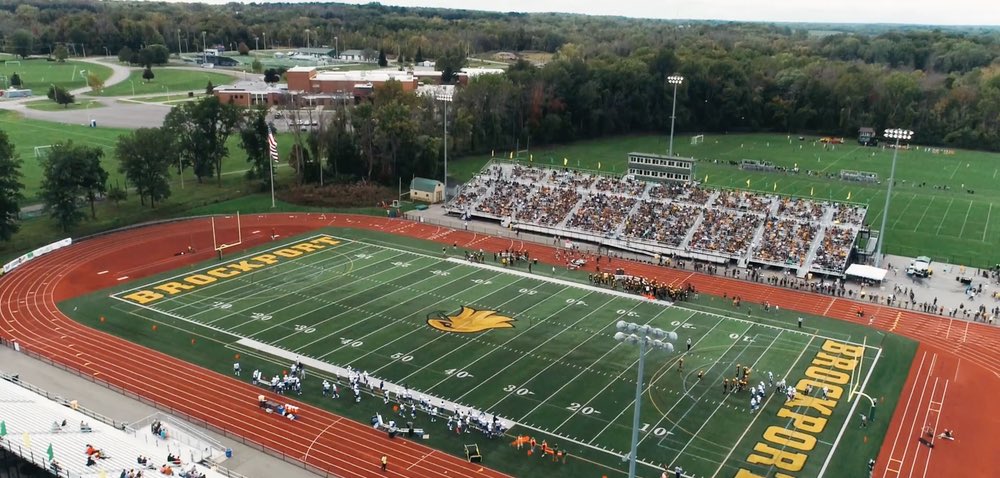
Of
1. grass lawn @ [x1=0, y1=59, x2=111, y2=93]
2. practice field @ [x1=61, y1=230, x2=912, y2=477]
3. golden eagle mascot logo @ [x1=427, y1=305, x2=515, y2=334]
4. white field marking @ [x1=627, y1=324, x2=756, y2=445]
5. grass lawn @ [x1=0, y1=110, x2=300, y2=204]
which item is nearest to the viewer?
practice field @ [x1=61, y1=230, x2=912, y2=477]

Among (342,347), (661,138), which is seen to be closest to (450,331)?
(342,347)

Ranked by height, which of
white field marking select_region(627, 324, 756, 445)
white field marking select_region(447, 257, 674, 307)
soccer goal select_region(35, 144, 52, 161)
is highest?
soccer goal select_region(35, 144, 52, 161)

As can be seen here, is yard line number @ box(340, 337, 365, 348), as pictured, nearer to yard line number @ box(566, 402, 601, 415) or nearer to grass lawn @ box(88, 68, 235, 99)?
yard line number @ box(566, 402, 601, 415)

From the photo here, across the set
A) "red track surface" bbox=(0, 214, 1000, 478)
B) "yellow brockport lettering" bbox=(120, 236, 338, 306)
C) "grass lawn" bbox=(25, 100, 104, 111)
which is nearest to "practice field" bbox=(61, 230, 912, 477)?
"yellow brockport lettering" bbox=(120, 236, 338, 306)

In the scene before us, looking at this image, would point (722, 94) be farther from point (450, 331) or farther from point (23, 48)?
point (23, 48)

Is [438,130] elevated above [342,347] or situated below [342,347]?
above

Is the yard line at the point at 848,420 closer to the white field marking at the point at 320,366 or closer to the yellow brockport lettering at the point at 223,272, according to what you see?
the white field marking at the point at 320,366
